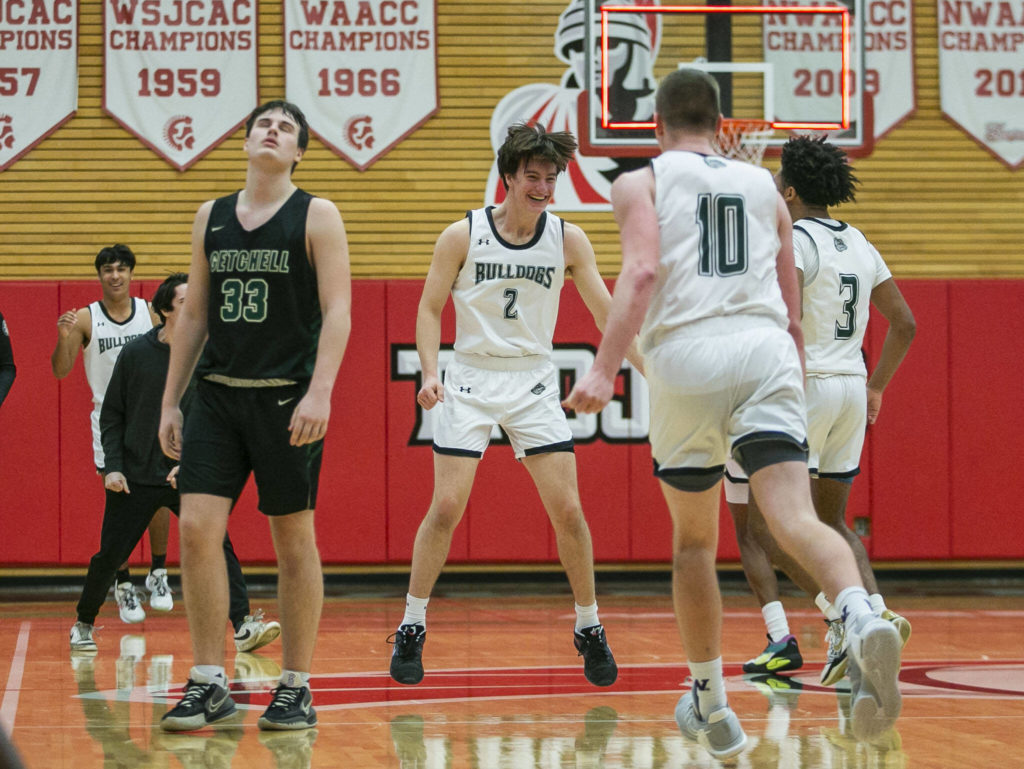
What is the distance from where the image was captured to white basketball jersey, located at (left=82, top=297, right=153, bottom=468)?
971 centimetres

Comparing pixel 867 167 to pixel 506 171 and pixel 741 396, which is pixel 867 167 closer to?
pixel 506 171

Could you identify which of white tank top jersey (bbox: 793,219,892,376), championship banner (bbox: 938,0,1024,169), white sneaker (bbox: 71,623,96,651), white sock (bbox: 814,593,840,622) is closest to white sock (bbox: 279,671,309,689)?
white sock (bbox: 814,593,840,622)

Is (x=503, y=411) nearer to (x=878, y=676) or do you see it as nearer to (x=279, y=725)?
(x=279, y=725)

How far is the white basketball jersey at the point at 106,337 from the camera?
9.71m

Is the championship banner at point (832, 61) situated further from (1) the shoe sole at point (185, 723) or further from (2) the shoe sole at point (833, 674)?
(1) the shoe sole at point (185, 723)

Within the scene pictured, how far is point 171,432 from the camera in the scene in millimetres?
4859

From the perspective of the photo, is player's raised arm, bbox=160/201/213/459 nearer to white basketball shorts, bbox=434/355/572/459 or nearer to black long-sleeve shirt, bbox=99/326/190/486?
white basketball shorts, bbox=434/355/572/459

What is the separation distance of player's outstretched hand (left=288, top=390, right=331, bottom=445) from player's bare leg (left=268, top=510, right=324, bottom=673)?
31 centimetres

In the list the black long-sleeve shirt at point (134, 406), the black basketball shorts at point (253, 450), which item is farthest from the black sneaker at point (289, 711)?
the black long-sleeve shirt at point (134, 406)

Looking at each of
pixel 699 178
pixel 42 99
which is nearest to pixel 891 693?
pixel 699 178

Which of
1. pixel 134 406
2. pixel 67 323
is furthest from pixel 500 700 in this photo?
pixel 67 323

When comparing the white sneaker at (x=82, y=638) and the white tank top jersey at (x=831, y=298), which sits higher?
the white tank top jersey at (x=831, y=298)

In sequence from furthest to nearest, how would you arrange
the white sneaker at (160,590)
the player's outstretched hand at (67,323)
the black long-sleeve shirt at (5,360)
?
1. the player's outstretched hand at (67,323)
2. the white sneaker at (160,590)
3. the black long-sleeve shirt at (5,360)

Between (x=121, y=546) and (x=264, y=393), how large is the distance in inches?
128
